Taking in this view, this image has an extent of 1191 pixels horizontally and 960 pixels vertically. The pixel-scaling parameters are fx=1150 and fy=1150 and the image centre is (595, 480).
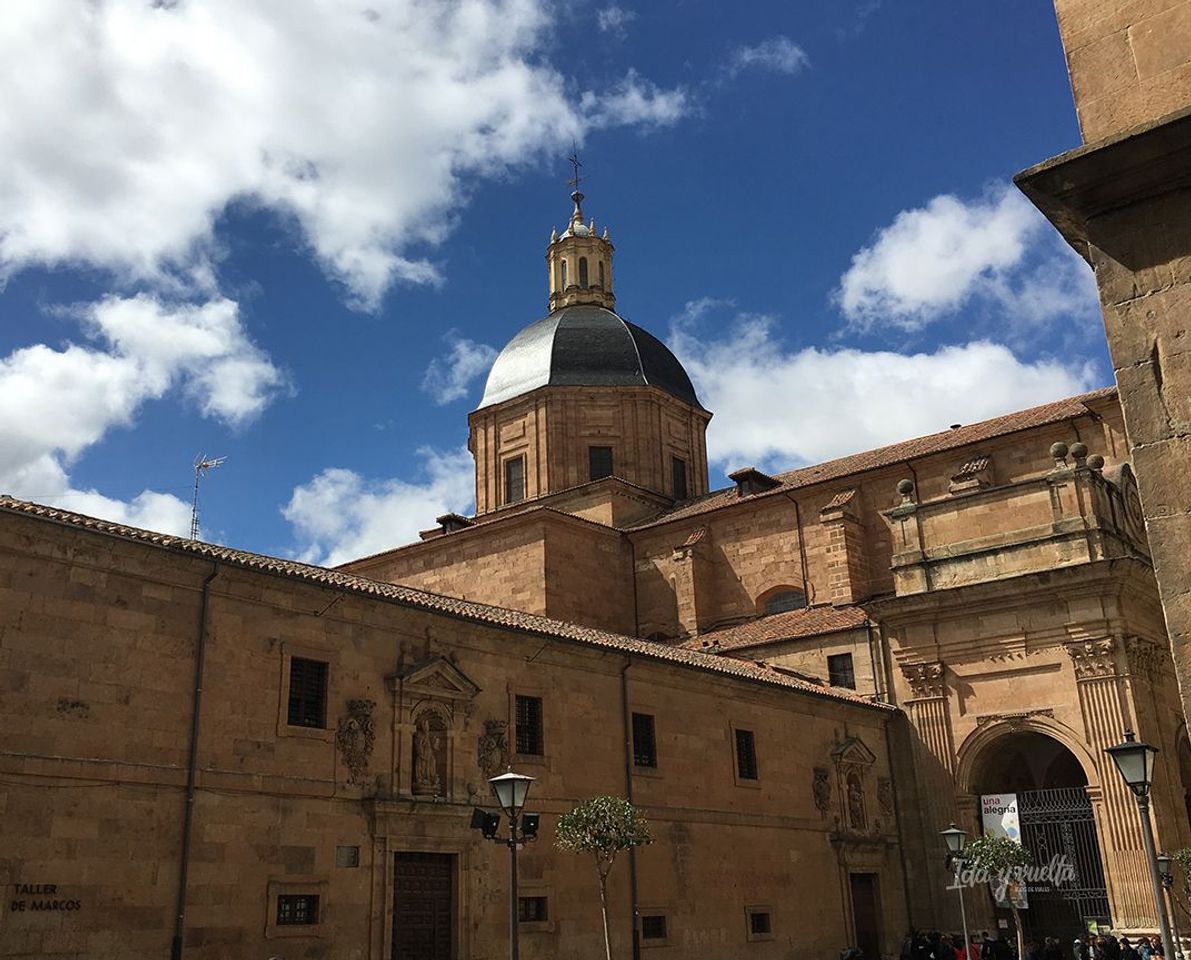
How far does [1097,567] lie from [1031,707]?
143 inches

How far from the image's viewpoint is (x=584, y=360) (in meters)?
42.2

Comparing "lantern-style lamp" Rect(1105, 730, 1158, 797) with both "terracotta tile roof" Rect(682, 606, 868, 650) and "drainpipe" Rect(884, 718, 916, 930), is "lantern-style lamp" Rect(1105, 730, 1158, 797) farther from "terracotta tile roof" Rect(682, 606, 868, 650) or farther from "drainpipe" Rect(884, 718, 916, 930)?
"terracotta tile roof" Rect(682, 606, 868, 650)

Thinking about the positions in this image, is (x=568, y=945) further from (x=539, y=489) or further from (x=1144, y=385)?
(x=539, y=489)

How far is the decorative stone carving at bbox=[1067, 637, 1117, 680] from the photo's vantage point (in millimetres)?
25438

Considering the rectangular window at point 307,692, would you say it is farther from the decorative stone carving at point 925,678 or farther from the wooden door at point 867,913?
the decorative stone carving at point 925,678

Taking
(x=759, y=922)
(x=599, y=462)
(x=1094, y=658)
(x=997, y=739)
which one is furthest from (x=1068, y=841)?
(x=599, y=462)

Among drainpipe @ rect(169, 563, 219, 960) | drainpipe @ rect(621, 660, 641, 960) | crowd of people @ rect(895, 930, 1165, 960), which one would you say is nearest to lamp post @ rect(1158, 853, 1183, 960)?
crowd of people @ rect(895, 930, 1165, 960)

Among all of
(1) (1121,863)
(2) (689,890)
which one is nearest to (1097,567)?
(1) (1121,863)

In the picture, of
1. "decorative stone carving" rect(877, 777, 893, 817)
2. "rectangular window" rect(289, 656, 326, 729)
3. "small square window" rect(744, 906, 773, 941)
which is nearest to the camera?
"rectangular window" rect(289, 656, 326, 729)

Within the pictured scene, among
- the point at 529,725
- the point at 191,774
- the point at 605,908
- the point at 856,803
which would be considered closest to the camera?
the point at 191,774

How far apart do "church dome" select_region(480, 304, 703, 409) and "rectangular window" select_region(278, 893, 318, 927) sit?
2720cm

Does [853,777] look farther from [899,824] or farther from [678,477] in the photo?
[678,477]

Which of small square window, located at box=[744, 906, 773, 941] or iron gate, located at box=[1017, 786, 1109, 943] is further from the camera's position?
iron gate, located at box=[1017, 786, 1109, 943]

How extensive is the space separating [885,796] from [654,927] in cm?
933
